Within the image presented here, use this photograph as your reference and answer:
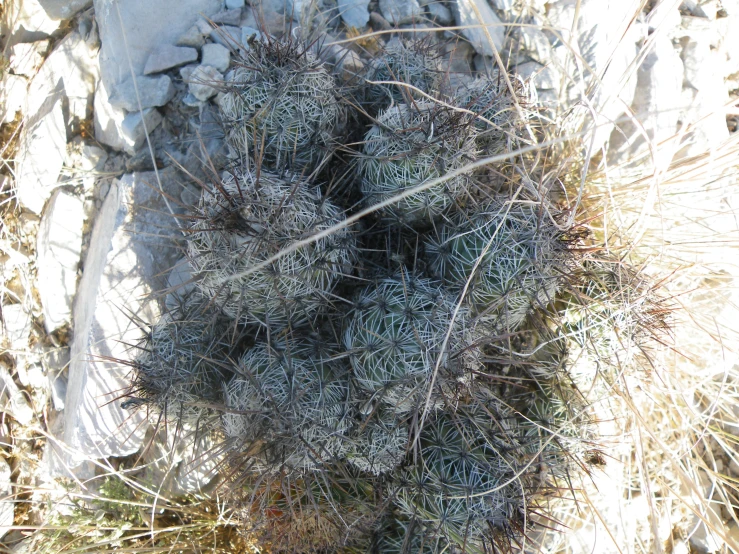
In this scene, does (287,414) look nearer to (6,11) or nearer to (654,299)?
(654,299)

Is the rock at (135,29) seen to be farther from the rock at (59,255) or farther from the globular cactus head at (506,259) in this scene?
the globular cactus head at (506,259)

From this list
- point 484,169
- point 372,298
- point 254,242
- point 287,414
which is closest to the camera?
point 254,242

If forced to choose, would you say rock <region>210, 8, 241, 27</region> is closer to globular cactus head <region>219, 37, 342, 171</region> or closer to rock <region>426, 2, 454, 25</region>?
globular cactus head <region>219, 37, 342, 171</region>

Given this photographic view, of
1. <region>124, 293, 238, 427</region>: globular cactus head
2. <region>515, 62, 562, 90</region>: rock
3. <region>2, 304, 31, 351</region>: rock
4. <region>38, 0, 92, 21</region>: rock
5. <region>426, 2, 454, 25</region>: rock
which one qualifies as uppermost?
<region>38, 0, 92, 21</region>: rock

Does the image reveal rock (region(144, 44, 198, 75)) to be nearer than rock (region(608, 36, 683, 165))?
Yes

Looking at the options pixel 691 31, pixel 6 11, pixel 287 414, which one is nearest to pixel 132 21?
pixel 6 11

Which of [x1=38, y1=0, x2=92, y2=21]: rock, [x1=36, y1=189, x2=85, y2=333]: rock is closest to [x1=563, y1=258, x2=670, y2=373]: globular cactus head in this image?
[x1=36, y1=189, x2=85, y2=333]: rock

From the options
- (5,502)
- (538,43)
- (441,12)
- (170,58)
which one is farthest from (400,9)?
(5,502)
